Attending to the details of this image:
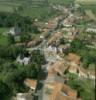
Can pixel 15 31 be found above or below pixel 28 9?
below

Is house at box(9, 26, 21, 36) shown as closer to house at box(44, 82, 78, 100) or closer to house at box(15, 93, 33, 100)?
house at box(44, 82, 78, 100)

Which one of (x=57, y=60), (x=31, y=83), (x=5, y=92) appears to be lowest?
(x=5, y=92)

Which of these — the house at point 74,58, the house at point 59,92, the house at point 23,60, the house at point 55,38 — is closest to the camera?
the house at point 59,92

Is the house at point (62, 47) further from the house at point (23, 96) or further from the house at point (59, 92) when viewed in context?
the house at point (23, 96)

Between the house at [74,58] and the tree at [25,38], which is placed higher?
the tree at [25,38]

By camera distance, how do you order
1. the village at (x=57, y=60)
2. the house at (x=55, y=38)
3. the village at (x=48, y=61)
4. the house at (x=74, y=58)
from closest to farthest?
1. the village at (x=57, y=60)
2. the village at (x=48, y=61)
3. the house at (x=74, y=58)
4. the house at (x=55, y=38)

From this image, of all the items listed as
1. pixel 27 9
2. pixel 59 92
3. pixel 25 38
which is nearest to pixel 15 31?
pixel 25 38

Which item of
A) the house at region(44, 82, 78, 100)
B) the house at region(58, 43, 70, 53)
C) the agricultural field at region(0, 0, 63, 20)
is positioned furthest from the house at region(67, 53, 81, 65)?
the agricultural field at region(0, 0, 63, 20)

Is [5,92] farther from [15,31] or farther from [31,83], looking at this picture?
[15,31]

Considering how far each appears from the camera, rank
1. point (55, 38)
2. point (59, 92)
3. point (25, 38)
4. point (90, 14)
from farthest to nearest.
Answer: point (90, 14), point (55, 38), point (25, 38), point (59, 92)

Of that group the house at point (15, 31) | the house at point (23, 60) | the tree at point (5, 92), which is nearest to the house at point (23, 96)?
the tree at point (5, 92)

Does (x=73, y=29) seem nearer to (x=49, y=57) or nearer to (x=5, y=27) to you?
(x=5, y=27)

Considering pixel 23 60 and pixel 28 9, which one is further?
pixel 28 9
